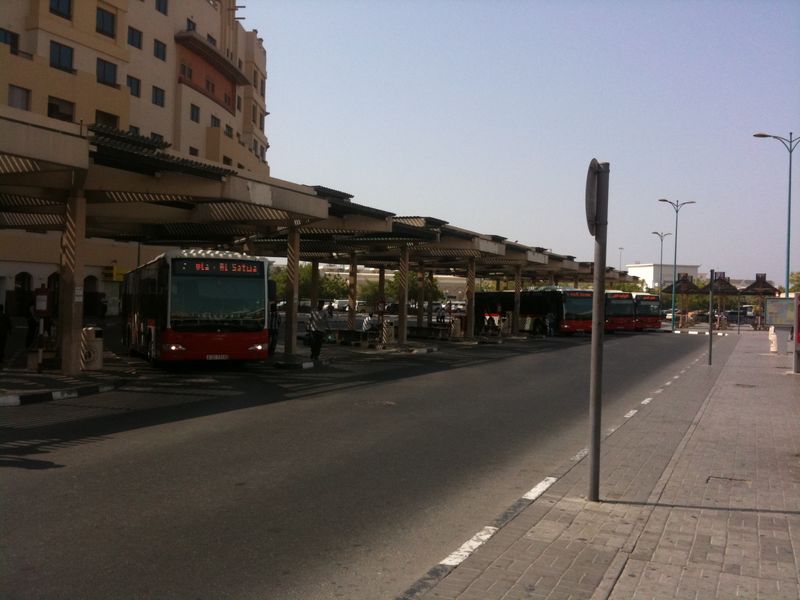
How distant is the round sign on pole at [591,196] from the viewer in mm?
7309

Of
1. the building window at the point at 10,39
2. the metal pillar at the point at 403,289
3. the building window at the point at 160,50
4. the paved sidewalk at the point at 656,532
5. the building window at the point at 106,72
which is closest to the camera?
the paved sidewalk at the point at 656,532

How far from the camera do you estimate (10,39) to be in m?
39.2

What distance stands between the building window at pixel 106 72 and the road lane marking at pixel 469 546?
42857 millimetres

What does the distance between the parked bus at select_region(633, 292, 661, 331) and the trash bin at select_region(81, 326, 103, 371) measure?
137 ft

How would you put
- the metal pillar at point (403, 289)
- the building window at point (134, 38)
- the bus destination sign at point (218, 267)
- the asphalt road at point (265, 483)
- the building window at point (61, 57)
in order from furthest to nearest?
1. the building window at point (134, 38)
2. the building window at point (61, 57)
3. the metal pillar at point (403, 289)
4. the bus destination sign at point (218, 267)
5. the asphalt road at point (265, 483)

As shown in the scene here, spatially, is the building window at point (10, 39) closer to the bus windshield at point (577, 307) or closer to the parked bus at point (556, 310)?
the parked bus at point (556, 310)

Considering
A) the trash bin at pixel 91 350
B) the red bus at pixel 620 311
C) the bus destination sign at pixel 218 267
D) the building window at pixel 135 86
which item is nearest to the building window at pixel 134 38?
the building window at pixel 135 86

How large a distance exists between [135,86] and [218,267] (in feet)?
101

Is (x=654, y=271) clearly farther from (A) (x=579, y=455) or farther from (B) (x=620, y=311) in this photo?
(A) (x=579, y=455)

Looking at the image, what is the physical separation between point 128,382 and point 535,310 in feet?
123

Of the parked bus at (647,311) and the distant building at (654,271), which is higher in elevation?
the distant building at (654,271)

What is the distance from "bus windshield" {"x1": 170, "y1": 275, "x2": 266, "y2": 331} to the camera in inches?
797

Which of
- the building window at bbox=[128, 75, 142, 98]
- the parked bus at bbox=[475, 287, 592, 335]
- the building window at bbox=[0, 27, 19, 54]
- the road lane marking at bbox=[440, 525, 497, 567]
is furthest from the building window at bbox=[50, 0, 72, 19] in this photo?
the road lane marking at bbox=[440, 525, 497, 567]

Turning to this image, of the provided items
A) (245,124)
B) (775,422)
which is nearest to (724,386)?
(775,422)
